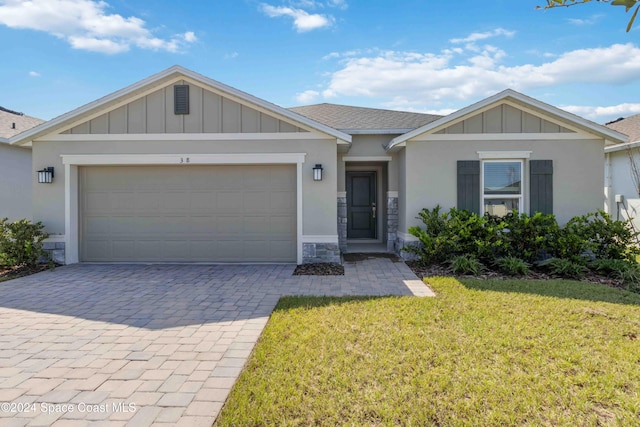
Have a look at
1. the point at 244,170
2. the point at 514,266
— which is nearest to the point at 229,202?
the point at 244,170

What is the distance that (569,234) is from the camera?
7.53 metres

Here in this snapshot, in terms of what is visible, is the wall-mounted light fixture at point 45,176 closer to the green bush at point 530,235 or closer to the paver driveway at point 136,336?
the paver driveway at point 136,336

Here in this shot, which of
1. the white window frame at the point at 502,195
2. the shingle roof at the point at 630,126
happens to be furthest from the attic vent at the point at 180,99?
the shingle roof at the point at 630,126

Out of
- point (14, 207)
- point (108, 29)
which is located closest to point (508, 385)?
point (108, 29)

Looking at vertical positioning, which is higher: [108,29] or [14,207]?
[108,29]

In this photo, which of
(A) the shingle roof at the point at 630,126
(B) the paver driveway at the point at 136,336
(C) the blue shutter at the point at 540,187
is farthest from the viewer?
(A) the shingle roof at the point at 630,126

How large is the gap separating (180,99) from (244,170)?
6.76ft

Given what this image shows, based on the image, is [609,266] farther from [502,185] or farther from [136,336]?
[136,336]

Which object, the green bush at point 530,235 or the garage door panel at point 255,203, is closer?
the green bush at point 530,235

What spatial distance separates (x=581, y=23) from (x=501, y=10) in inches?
66.8

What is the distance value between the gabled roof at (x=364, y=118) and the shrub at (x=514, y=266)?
4.12 m

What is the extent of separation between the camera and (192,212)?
27.5 feet

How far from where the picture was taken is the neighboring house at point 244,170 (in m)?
8.09

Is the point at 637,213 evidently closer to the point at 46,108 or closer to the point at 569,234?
the point at 569,234
